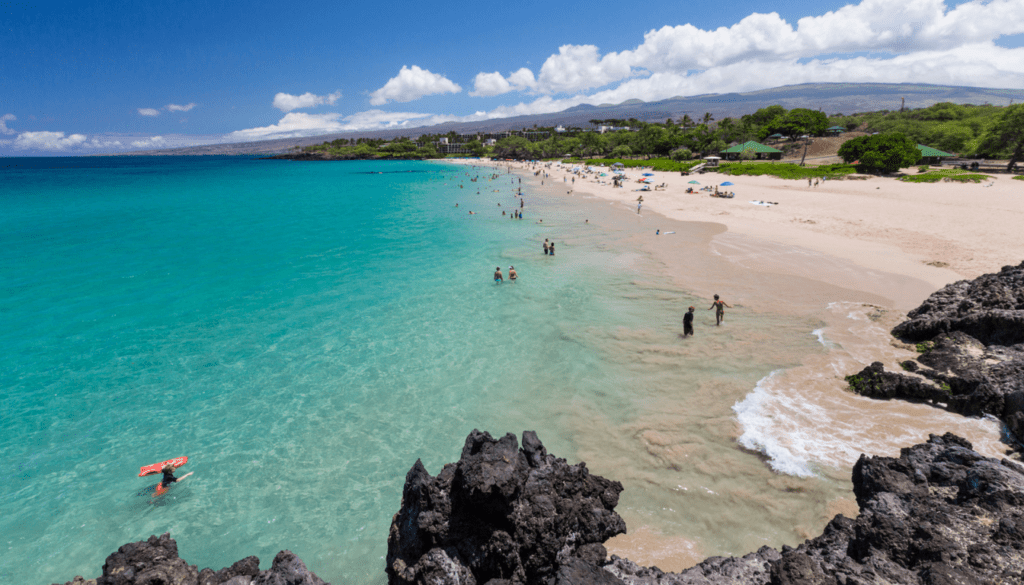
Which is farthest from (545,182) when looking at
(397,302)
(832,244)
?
(397,302)

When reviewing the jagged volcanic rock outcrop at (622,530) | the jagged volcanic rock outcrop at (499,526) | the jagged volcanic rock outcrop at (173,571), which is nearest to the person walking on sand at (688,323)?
the jagged volcanic rock outcrop at (622,530)

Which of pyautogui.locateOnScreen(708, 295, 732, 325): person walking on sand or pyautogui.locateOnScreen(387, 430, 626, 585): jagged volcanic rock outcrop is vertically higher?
pyautogui.locateOnScreen(387, 430, 626, 585): jagged volcanic rock outcrop

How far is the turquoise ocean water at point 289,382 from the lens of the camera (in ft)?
30.8

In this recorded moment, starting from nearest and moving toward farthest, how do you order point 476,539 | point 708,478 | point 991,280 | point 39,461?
point 476,539 < point 708,478 < point 39,461 < point 991,280

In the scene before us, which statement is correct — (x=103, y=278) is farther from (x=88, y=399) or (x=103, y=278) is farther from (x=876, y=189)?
(x=876, y=189)

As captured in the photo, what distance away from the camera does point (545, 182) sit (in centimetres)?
8512

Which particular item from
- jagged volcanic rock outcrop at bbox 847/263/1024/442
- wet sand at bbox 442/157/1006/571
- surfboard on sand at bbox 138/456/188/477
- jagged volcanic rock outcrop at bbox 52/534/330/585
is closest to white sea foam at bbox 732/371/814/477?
wet sand at bbox 442/157/1006/571

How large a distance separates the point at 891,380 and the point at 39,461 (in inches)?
903

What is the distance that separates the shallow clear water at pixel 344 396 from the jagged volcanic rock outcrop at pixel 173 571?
2.11 m

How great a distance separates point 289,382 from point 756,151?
95305mm

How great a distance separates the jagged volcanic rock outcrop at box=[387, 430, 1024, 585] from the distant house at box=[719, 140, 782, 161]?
92594mm

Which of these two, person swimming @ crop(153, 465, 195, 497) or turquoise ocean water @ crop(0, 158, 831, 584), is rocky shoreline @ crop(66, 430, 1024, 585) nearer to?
turquoise ocean water @ crop(0, 158, 831, 584)

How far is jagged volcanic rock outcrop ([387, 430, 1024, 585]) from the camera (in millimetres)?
5242

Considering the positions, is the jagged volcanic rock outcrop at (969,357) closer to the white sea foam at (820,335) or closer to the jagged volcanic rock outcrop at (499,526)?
the white sea foam at (820,335)
